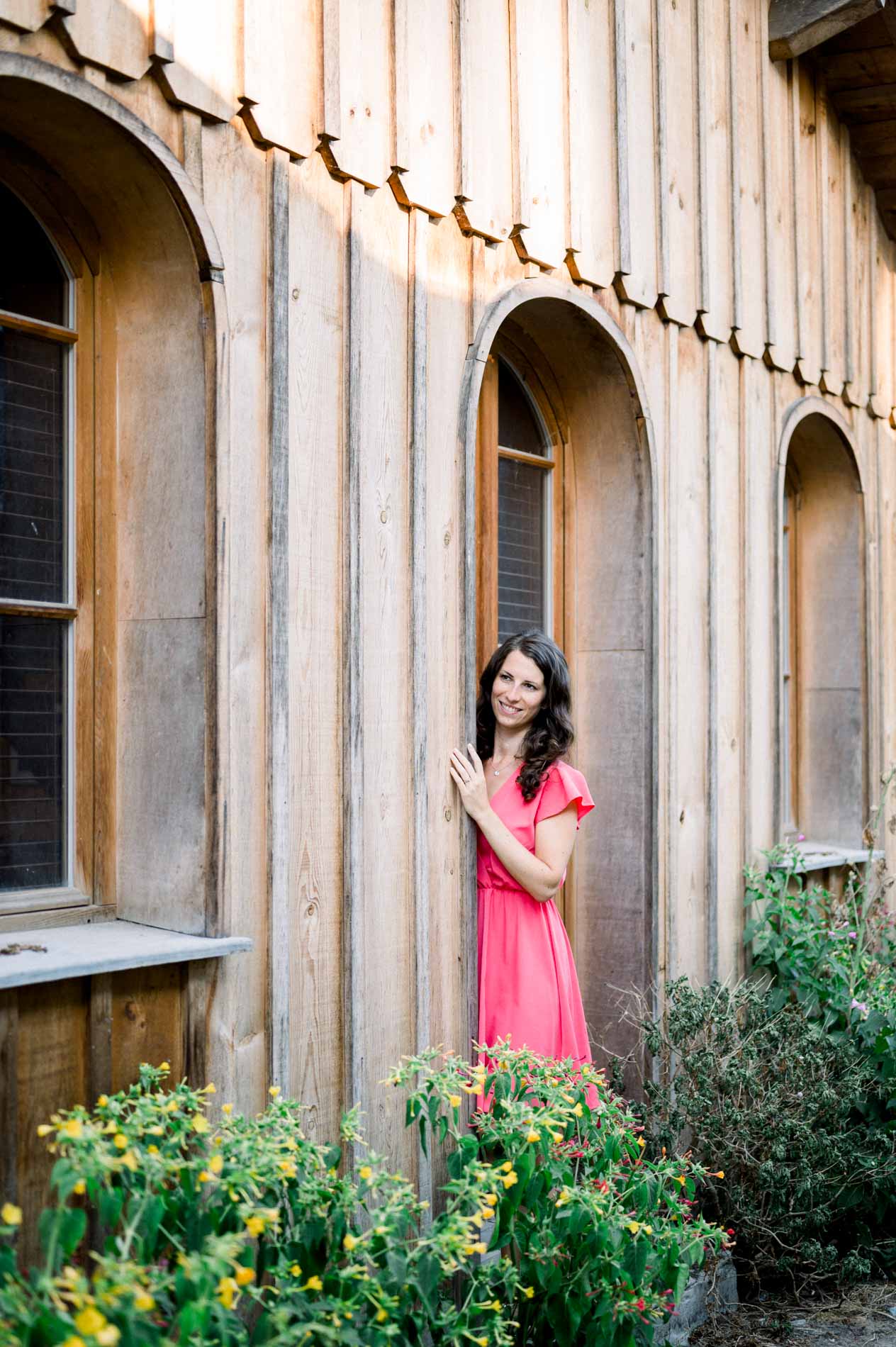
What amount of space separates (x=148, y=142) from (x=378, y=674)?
4.42 ft

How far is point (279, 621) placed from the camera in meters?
2.95

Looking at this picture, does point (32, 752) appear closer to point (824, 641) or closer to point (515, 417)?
point (515, 417)

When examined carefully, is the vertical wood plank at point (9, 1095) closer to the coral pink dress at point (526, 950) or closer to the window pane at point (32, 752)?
the window pane at point (32, 752)

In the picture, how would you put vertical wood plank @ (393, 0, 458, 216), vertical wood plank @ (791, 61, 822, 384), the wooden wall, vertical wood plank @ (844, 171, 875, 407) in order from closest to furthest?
the wooden wall → vertical wood plank @ (393, 0, 458, 216) → vertical wood plank @ (791, 61, 822, 384) → vertical wood plank @ (844, 171, 875, 407)

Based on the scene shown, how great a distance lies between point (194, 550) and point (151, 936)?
2.79 ft

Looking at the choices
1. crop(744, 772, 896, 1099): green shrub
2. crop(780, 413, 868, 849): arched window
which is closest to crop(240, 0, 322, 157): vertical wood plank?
crop(744, 772, 896, 1099): green shrub

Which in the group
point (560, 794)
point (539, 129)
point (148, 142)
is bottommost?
point (560, 794)

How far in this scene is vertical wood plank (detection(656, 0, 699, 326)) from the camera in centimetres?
445

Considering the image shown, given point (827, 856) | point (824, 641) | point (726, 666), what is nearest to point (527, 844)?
point (726, 666)

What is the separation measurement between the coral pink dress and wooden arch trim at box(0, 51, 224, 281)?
162 centimetres

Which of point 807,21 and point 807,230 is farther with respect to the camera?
point 807,230

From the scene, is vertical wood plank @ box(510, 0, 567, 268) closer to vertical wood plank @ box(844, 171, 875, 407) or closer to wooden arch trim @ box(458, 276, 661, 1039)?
wooden arch trim @ box(458, 276, 661, 1039)

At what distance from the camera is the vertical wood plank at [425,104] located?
3.31 meters

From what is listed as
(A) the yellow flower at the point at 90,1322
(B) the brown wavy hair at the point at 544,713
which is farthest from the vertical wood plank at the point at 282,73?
(A) the yellow flower at the point at 90,1322
